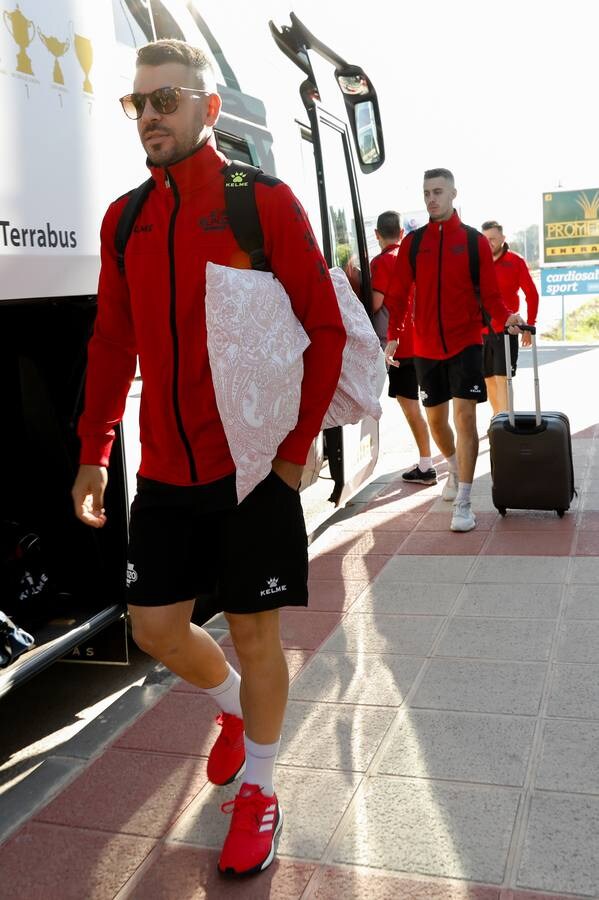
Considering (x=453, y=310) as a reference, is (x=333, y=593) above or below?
below

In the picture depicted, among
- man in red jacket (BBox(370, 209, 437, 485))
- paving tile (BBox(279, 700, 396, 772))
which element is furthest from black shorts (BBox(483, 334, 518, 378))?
paving tile (BBox(279, 700, 396, 772))

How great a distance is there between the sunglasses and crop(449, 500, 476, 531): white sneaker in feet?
13.4

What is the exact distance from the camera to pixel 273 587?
103 inches

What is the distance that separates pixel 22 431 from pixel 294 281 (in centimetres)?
208

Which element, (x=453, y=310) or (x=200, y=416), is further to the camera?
(x=453, y=310)

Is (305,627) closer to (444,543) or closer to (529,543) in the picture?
(444,543)

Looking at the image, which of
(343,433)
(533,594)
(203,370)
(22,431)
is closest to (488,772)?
(203,370)

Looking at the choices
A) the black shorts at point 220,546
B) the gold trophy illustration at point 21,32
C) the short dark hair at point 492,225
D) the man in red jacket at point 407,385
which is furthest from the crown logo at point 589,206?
the black shorts at point 220,546

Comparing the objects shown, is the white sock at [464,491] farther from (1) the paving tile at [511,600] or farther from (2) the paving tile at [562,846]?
(2) the paving tile at [562,846]

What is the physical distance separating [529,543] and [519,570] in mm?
554

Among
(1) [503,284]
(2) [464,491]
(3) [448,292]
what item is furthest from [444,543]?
(1) [503,284]

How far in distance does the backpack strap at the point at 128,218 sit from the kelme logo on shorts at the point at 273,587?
913mm

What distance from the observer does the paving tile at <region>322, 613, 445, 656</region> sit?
14.1ft

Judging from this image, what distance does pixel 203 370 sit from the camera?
2549 mm
